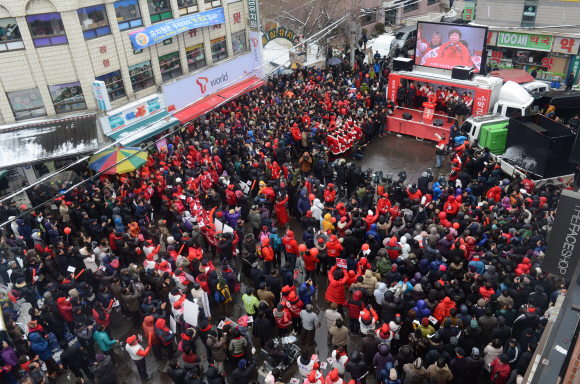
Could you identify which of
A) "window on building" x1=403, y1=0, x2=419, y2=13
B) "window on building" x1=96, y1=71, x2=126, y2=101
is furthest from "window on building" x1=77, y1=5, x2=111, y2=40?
"window on building" x1=403, y1=0, x2=419, y2=13

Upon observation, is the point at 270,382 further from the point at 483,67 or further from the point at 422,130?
the point at 483,67

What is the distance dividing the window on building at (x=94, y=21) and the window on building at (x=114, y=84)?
160 centimetres

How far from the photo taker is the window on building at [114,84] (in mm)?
18469

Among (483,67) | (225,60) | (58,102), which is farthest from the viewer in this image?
(225,60)

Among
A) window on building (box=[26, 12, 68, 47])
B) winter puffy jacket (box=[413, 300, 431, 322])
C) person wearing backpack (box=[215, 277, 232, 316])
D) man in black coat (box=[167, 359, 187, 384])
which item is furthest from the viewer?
window on building (box=[26, 12, 68, 47])

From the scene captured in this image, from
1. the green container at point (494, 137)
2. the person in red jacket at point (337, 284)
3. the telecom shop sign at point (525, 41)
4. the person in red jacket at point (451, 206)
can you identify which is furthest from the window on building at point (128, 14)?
the telecom shop sign at point (525, 41)

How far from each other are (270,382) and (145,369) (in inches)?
134

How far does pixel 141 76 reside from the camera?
1972 cm

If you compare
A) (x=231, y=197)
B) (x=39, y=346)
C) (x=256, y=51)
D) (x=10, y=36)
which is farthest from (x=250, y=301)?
(x=256, y=51)

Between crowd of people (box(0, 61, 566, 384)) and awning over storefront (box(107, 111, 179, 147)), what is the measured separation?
5.65 ft

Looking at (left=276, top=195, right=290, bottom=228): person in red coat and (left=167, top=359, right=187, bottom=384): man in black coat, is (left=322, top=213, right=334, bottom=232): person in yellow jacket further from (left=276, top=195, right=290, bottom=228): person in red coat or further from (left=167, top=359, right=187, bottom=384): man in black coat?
(left=167, top=359, right=187, bottom=384): man in black coat

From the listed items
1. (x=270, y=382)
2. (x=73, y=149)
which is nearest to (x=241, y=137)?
(x=73, y=149)

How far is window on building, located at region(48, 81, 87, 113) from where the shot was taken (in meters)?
17.4

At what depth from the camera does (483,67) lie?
66.1ft
